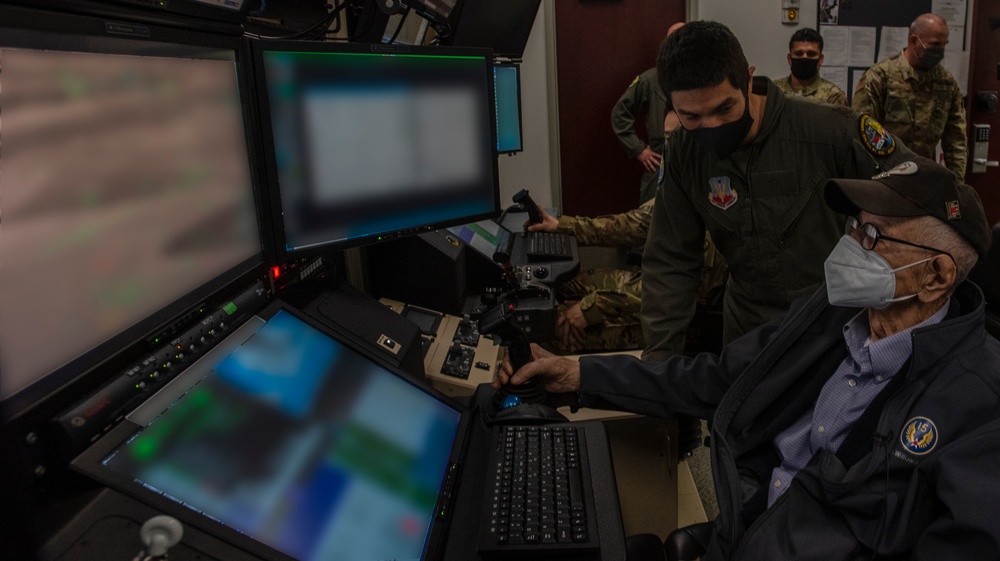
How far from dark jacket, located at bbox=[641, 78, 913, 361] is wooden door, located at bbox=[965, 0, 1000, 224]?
407cm

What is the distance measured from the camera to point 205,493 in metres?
0.73

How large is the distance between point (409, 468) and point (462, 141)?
0.80 metres

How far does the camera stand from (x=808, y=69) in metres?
4.14

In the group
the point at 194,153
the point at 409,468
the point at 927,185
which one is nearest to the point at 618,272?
the point at 927,185

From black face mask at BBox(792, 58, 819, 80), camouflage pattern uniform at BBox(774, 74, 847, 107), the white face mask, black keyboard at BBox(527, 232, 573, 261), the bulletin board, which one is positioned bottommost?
black keyboard at BBox(527, 232, 573, 261)

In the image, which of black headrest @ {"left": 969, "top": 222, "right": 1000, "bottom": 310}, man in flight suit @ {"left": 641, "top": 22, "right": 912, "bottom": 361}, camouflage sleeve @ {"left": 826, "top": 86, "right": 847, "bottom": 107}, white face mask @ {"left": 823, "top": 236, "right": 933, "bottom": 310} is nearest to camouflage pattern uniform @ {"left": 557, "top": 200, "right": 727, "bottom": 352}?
man in flight suit @ {"left": 641, "top": 22, "right": 912, "bottom": 361}

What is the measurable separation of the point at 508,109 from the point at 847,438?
2269 millimetres

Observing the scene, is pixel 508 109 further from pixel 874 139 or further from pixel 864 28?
pixel 864 28

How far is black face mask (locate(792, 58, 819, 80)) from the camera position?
4.11 meters

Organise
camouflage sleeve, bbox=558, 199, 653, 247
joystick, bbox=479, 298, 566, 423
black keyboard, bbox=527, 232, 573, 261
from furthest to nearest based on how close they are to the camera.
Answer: camouflage sleeve, bbox=558, 199, 653, 247 → black keyboard, bbox=527, 232, 573, 261 → joystick, bbox=479, 298, 566, 423

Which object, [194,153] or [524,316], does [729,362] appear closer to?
[524,316]

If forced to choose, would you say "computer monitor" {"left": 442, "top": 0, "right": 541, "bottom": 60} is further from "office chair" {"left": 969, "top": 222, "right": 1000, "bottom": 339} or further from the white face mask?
"office chair" {"left": 969, "top": 222, "right": 1000, "bottom": 339}

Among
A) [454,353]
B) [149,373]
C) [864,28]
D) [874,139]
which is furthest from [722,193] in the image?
[864,28]

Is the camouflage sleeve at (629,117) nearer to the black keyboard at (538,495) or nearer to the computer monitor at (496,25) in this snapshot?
the computer monitor at (496,25)
